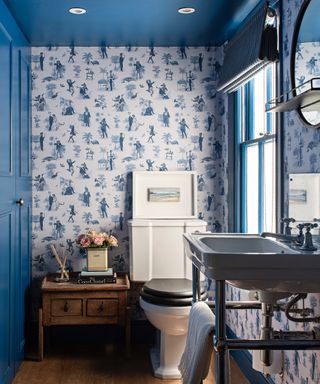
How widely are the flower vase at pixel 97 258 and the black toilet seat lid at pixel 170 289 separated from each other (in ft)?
1.63

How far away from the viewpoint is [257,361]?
8.64 feet

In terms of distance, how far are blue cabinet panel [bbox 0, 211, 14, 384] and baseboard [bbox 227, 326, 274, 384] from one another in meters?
1.46

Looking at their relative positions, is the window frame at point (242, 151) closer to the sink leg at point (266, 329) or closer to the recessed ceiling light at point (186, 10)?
the recessed ceiling light at point (186, 10)

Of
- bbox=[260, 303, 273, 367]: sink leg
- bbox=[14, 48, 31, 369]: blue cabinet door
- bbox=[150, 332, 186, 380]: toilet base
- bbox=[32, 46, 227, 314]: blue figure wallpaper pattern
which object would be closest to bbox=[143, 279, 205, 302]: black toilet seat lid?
bbox=[150, 332, 186, 380]: toilet base

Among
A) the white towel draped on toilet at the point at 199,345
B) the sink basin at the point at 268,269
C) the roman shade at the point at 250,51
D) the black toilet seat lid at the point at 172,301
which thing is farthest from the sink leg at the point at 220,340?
the roman shade at the point at 250,51

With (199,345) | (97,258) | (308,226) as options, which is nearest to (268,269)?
(308,226)

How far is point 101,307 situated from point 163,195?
38.5 inches

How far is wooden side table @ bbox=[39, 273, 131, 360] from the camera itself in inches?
153

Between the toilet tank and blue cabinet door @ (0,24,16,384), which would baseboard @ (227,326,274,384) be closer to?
the toilet tank

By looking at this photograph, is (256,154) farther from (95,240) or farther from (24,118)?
(24,118)

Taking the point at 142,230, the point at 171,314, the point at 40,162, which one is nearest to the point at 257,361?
the point at 171,314

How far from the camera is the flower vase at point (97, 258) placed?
161 inches

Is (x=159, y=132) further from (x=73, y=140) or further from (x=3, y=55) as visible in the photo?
(x=3, y=55)

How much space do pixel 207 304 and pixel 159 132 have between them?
192 centimetres
